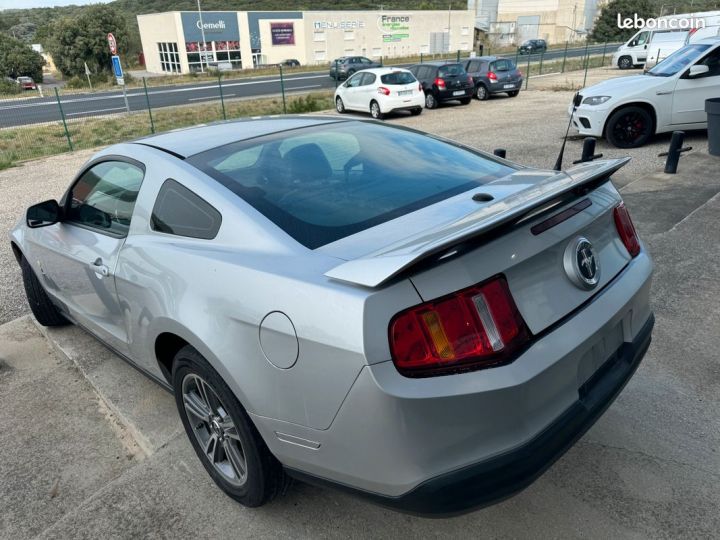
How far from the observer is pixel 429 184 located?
251 cm

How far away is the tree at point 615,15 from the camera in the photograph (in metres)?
76.4

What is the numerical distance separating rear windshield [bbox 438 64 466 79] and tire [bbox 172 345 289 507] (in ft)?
57.0

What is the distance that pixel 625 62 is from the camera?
30.0 metres

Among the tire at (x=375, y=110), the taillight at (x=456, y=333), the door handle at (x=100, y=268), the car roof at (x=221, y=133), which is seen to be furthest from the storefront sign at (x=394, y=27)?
the taillight at (x=456, y=333)

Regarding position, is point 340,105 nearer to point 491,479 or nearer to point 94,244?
point 94,244

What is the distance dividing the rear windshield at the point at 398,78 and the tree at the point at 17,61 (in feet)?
197

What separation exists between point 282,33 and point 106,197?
6786 centimetres

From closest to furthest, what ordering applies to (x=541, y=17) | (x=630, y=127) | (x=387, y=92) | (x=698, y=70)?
1. (x=698, y=70)
2. (x=630, y=127)
3. (x=387, y=92)
4. (x=541, y=17)

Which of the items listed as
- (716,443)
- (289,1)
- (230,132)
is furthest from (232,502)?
(289,1)

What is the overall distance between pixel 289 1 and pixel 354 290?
126m

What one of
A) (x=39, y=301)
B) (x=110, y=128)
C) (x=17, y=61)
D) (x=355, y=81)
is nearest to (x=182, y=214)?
(x=39, y=301)

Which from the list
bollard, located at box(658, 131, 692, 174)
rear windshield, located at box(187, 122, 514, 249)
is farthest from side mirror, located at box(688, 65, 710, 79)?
rear windshield, located at box(187, 122, 514, 249)

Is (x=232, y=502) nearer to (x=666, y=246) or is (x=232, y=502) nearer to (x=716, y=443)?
(x=716, y=443)

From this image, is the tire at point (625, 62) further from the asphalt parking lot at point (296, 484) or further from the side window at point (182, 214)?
the side window at point (182, 214)
